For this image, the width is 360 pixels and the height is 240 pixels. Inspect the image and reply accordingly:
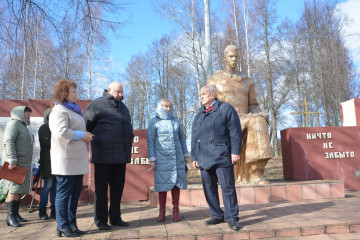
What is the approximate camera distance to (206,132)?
372cm

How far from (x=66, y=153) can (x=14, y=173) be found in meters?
1.39

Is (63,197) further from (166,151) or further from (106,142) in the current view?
(166,151)

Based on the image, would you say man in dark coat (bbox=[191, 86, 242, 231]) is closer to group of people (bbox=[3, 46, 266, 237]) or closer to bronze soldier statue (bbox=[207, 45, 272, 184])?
group of people (bbox=[3, 46, 266, 237])

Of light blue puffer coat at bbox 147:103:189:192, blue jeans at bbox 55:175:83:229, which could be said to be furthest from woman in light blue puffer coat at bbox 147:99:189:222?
blue jeans at bbox 55:175:83:229

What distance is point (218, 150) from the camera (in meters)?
3.59

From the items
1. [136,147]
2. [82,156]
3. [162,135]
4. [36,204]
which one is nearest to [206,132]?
[162,135]

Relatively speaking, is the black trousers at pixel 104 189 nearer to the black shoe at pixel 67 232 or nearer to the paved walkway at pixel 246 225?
the paved walkway at pixel 246 225

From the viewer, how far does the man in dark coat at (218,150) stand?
11.7 ft

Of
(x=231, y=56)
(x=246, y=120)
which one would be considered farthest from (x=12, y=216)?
(x=231, y=56)

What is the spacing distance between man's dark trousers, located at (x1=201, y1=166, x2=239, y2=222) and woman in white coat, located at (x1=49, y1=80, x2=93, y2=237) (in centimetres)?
150

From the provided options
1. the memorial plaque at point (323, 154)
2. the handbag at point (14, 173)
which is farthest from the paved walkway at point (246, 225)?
the memorial plaque at point (323, 154)

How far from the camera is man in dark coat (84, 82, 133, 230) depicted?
11.7 ft

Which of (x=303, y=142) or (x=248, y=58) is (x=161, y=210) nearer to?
(x=303, y=142)

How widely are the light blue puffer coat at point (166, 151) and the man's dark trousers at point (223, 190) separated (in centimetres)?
41
